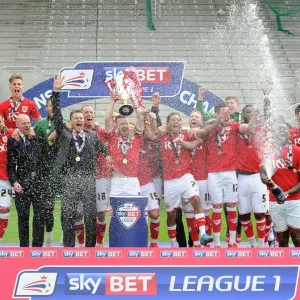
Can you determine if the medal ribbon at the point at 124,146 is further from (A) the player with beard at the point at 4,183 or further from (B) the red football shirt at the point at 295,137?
(B) the red football shirt at the point at 295,137

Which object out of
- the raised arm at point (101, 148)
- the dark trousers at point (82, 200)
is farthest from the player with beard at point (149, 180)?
the dark trousers at point (82, 200)

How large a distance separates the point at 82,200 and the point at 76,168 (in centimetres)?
30

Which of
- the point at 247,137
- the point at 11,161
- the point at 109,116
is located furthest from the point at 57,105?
the point at 247,137

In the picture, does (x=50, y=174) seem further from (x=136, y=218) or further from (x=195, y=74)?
(x=195, y=74)

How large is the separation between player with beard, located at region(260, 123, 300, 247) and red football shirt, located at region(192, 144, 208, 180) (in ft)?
3.31

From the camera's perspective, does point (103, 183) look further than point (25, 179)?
Yes

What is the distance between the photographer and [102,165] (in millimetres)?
7023

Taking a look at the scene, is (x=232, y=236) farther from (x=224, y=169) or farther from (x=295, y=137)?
(x=295, y=137)

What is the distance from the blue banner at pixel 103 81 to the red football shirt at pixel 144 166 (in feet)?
10.1

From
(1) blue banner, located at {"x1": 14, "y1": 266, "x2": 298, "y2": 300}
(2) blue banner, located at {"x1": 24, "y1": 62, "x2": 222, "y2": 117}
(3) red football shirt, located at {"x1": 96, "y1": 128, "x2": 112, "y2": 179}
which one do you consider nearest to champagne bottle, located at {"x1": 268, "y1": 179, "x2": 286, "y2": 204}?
(1) blue banner, located at {"x1": 14, "y1": 266, "x2": 298, "y2": 300}

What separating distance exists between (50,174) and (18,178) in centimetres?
31

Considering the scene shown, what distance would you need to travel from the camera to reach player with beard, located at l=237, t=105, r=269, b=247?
281 inches

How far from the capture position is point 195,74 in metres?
15.8

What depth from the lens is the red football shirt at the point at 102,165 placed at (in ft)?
22.8
